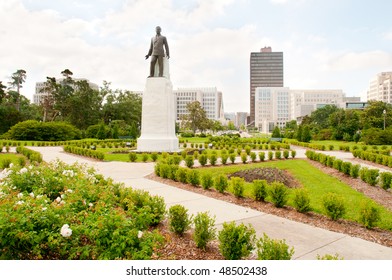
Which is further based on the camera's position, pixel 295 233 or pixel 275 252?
pixel 295 233

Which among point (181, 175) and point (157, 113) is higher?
point (157, 113)

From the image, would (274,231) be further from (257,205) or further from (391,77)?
(391,77)

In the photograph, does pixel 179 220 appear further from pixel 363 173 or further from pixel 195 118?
pixel 195 118

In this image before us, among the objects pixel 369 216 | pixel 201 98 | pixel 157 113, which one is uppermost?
pixel 201 98

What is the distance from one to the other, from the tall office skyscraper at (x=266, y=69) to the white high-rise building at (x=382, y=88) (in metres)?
58.5

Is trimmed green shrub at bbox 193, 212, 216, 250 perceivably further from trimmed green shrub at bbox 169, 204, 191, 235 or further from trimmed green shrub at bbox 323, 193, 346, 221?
trimmed green shrub at bbox 323, 193, 346, 221

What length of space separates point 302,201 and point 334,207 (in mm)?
694

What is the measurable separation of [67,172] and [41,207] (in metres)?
3.30

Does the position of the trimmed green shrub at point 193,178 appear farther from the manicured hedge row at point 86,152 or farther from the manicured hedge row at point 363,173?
the manicured hedge row at point 86,152

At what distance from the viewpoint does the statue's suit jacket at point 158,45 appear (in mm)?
22844

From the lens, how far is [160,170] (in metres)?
10.8

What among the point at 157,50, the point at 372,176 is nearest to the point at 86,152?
the point at 157,50

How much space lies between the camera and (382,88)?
5512 inches

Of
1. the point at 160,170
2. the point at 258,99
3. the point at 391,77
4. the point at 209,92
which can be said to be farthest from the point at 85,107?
the point at 391,77
